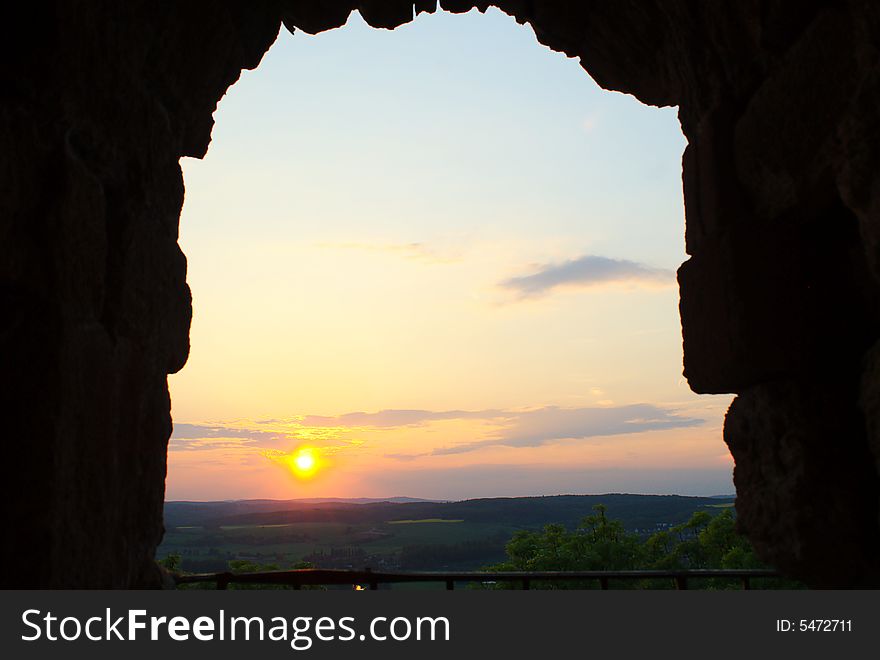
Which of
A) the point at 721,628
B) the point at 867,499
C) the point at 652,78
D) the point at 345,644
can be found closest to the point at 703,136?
the point at 652,78

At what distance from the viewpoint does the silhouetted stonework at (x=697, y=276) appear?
Result: 7.54ft

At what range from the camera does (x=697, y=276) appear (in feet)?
9.60

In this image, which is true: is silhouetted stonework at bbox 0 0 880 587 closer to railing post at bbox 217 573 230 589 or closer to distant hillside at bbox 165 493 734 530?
railing post at bbox 217 573 230 589

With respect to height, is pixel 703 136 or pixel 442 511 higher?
pixel 703 136

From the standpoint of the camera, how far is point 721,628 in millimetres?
2475

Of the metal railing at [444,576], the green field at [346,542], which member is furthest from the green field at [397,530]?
the metal railing at [444,576]

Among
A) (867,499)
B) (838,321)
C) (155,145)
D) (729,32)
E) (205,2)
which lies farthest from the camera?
(205,2)

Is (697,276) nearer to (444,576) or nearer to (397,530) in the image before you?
(444,576)

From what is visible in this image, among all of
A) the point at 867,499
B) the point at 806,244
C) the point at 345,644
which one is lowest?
the point at 345,644

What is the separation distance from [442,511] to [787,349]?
36.0 metres

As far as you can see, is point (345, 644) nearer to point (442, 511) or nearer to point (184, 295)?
point (184, 295)

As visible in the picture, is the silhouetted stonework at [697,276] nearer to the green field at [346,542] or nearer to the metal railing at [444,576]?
the metal railing at [444,576]

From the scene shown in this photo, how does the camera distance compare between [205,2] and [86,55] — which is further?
[205,2]

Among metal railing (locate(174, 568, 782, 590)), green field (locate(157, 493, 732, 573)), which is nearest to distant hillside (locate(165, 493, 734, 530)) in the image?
green field (locate(157, 493, 732, 573))
